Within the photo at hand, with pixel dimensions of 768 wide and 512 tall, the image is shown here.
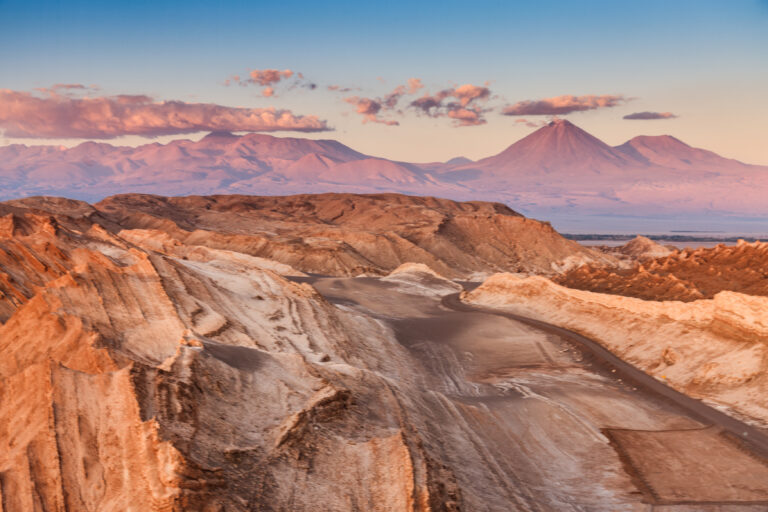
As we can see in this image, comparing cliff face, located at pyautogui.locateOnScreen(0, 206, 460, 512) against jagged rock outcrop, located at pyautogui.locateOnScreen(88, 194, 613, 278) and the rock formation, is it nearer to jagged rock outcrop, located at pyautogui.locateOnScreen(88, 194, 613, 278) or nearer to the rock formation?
the rock formation

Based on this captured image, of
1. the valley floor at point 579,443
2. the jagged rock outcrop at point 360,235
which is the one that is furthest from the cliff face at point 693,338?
the jagged rock outcrop at point 360,235

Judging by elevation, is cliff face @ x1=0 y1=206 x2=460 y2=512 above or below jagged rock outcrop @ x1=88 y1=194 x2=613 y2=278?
above

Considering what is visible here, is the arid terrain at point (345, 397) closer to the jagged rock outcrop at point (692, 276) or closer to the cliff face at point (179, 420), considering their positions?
the cliff face at point (179, 420)

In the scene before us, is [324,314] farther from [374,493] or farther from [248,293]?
[374,493]

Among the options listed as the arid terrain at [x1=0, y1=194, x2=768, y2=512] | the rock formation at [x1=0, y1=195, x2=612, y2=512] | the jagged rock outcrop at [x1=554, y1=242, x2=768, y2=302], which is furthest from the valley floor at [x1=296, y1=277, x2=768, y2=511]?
the jagged rock outcrop at [x1=554, y1=242, x2=768, y2=302]

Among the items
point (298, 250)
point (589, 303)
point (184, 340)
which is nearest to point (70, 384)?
point (184, 340)

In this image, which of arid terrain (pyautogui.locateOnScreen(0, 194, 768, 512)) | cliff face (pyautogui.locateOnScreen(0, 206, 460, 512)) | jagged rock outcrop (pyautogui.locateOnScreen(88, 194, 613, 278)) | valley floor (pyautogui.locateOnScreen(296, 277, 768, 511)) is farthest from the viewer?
jagged rock outcrop (pyautogui.locateOnScreen(88, 194, 613, 278))
